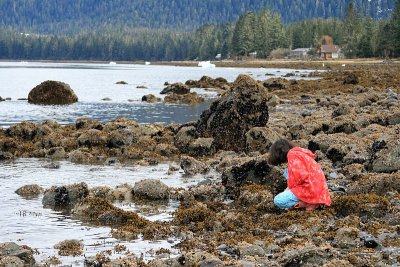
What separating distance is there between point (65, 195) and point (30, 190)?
5.95 ft

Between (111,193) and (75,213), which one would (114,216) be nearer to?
(75,213)

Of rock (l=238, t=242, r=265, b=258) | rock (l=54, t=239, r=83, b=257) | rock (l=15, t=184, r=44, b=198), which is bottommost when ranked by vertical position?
rock (l=15, t=184, r=44, b=198)

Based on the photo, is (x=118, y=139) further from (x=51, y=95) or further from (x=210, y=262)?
(x=51, y=95)

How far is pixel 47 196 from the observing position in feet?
60.0

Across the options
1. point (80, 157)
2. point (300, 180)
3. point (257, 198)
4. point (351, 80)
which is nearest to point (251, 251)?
point (300, 180)

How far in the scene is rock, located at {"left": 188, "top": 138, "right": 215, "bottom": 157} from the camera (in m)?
28.1

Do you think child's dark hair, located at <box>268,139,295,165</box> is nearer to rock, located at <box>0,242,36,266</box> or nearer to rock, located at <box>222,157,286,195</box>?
rock, located at <box>222,157,286,195</box>

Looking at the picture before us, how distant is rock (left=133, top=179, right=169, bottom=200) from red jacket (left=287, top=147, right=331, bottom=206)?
14.8 ft

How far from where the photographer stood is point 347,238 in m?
13.3

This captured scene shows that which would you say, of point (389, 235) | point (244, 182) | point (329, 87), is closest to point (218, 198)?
point (244, 182)

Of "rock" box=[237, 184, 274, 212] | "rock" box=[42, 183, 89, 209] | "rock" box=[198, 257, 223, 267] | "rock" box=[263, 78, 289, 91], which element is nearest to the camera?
"rock" box=[198, 257, 223, 267]

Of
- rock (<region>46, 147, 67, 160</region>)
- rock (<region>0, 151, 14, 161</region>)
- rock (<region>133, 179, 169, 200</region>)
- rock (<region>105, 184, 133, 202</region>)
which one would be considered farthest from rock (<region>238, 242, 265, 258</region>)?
rock (<region>0, 151, 14, 161</region>)

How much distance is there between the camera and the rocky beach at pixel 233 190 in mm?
12555

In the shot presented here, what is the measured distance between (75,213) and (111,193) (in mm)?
2177
